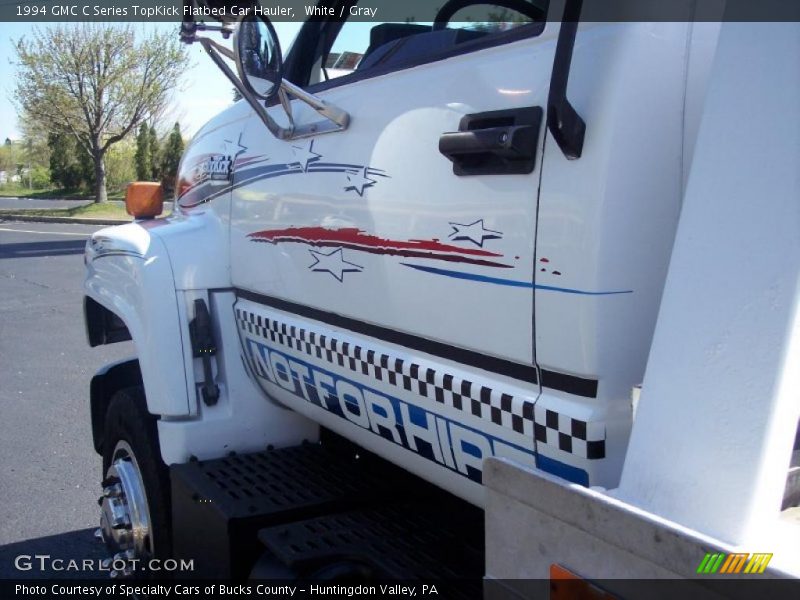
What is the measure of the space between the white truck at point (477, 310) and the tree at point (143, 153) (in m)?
30.4

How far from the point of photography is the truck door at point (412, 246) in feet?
5.53

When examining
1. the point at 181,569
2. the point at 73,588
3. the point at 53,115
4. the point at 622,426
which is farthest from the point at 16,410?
the point at 53,115

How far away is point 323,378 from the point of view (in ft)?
7.91

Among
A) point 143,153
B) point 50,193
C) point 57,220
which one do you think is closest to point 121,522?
point 57,220

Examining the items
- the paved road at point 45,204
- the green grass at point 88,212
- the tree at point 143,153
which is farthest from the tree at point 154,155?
the green grass at point 88,212

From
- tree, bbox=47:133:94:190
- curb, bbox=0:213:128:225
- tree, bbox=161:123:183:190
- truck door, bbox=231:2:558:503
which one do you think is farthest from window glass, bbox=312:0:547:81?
tree, bbox=47:133:94:190

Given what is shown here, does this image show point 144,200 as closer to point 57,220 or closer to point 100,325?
point 100,325

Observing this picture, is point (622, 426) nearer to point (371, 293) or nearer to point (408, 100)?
point (371, 293)

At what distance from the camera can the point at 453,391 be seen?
6.11ft

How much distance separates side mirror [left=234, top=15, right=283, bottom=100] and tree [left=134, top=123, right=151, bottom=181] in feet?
101

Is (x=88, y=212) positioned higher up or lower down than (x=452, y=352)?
lower down

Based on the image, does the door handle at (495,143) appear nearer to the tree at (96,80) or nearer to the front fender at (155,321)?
the front fender at (155,321)

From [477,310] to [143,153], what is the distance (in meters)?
32.8

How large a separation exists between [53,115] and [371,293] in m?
28.4
